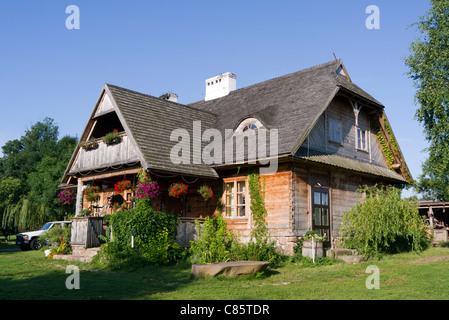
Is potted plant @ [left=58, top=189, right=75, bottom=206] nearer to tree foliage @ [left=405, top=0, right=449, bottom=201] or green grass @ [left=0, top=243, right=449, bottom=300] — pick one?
green grass @ [left=0, top=243, right=449, bottom=300]

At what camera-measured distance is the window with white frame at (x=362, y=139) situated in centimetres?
2039

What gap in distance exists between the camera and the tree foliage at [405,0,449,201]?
1731cm

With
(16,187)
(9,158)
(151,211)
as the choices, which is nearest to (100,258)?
(151,211)

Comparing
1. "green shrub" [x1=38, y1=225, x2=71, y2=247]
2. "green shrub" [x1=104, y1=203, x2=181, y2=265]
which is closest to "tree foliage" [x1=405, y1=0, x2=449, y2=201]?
"green shrub" [x1=104, y1=203, x2=181, y2=265]

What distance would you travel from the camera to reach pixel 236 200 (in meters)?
17.0

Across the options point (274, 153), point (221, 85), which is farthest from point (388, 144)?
point (221, 85)

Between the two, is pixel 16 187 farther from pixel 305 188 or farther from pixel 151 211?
pixel 305 188

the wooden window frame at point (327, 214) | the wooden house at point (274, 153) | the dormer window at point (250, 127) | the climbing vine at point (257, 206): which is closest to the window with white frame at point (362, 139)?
the wooden house at point (274, 153)

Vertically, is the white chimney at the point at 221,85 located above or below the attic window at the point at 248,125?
above

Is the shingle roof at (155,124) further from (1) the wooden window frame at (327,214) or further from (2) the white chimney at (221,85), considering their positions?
(2) the white chimney at (221,85)

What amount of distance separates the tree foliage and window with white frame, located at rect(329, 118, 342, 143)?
3.43m

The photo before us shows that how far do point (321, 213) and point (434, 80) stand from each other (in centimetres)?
779

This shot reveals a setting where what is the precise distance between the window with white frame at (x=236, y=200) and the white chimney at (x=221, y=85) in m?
9.09
